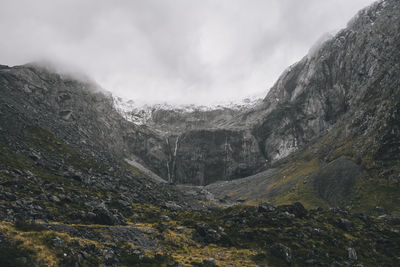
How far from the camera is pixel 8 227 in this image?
112ft

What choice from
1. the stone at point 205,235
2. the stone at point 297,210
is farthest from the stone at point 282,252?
the stone at point 297,210

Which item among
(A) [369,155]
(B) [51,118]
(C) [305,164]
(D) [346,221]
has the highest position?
(B) [51,118]

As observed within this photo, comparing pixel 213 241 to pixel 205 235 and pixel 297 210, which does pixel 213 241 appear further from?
pixel 297 210

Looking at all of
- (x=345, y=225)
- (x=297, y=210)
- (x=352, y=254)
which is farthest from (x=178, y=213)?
(x=352, y=254)

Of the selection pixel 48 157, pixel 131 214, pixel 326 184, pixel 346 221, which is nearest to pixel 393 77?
pixel 326 184

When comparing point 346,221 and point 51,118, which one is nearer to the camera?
point 346,221

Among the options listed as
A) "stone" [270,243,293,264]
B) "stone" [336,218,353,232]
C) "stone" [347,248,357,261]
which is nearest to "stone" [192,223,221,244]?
"stone" [270,243,293,264]

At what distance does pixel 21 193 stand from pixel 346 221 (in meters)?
72.4

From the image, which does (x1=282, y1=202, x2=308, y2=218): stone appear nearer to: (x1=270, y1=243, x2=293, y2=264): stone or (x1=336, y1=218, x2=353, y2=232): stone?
(x1=336, y1=218, x2=353, y2=232): stone

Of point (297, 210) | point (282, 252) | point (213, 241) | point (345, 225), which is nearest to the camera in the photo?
point (282, 252)

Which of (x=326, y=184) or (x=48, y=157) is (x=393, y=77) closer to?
(x=326, y=184)

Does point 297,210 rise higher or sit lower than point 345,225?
higher

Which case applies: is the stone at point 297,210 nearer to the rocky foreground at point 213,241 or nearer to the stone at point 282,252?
the rocky foreground at point 213,241

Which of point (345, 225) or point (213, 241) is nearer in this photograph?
point (213, 241)
